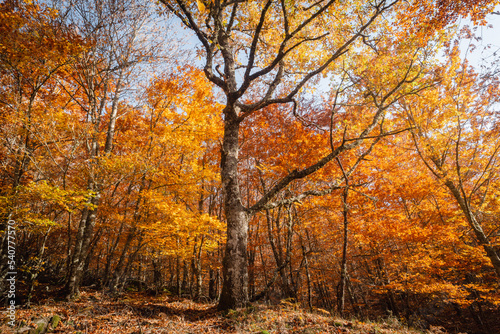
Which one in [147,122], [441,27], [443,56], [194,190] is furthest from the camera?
[147,122]

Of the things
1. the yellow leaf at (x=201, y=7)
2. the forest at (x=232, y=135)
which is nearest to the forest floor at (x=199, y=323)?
the forest at (x=232, y=135)

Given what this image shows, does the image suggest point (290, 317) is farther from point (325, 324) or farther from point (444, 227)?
point (444, 227)

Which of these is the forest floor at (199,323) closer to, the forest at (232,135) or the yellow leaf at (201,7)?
the forest at (232,135)

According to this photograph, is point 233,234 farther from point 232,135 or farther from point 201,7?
point 201,7

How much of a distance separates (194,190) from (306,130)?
5853 mm

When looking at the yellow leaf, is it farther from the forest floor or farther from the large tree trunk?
the forest floor

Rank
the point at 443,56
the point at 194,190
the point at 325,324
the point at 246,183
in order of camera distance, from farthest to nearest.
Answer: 1. the point at 246,183
2. the point at 194,190
3. the point at 443,56
4. the point at 325,324

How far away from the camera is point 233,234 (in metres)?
4.68

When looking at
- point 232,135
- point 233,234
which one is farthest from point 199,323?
point 232,135

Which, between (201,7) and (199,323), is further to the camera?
(201,7)

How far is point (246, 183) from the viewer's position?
16359 millimetres

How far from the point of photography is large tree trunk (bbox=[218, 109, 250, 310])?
4.41 meters

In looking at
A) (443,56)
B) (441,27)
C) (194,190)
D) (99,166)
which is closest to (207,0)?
(99,166)

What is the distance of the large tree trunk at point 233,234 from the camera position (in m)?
4.41
